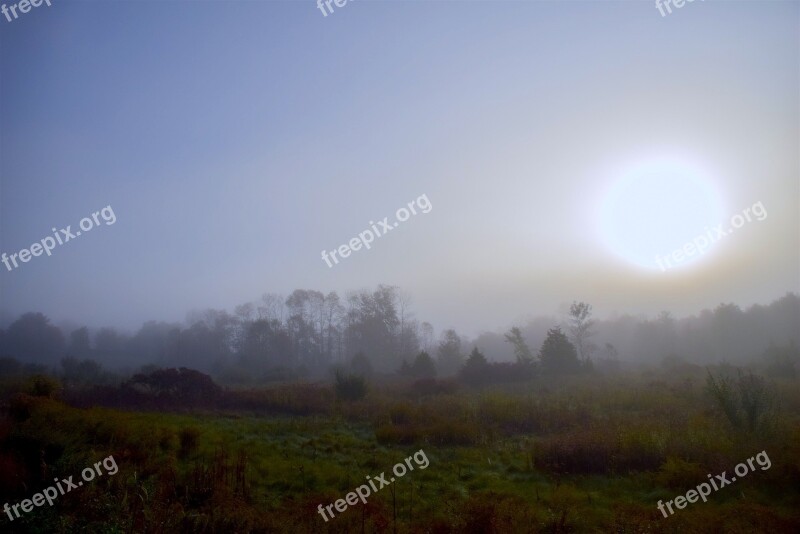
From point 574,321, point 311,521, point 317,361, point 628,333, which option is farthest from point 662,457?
point 628,333

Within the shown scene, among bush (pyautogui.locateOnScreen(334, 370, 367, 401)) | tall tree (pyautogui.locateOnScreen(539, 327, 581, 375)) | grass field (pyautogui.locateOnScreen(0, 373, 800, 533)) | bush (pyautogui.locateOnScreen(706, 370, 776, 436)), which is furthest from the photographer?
tall tree (pyautogui.locateOnScreen(539, 327, 581, 375))

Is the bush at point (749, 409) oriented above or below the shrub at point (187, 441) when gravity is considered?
below

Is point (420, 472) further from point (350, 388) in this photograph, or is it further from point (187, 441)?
point (350, 388)

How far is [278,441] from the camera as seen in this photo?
1178 centimetres

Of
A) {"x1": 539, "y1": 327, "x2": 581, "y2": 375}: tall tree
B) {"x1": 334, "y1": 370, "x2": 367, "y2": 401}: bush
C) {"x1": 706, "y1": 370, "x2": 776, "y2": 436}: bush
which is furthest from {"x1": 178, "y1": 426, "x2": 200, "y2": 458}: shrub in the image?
{"x1": 539, "y1": 327, "x2": 581, "y2": 375}: tall tree

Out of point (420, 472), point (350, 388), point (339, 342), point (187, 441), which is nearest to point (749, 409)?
point (420, 472)

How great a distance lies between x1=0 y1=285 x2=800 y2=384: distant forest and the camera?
46188 mm

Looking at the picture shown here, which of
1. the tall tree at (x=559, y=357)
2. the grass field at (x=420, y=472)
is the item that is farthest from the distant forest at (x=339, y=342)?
the grass field at (x=420, y=472)

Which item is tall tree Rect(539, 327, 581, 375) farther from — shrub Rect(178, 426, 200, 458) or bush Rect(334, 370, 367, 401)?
shrub Rect(178, 426, 200, 458)

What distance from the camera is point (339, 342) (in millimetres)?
63938

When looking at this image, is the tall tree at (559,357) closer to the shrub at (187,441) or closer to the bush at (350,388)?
the bush at (350,388)

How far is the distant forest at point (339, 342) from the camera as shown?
4619 centimetres

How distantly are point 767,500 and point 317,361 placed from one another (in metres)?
57.2

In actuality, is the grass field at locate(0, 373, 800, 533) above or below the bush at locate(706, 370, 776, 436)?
above
